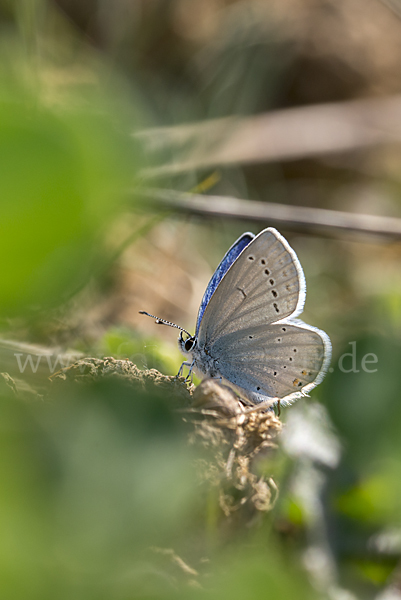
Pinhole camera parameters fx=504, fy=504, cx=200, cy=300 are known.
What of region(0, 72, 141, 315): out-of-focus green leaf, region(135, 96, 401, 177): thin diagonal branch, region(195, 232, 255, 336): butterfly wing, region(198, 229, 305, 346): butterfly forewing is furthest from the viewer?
region(135, 96, 401, 177): thin diagonal branch

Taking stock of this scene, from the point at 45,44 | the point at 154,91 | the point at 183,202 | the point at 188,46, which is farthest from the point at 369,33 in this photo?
the point at 183,202

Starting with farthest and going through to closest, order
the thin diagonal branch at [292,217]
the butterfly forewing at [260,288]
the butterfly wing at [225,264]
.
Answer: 1. the thin diagonal branch at [292,217]
2. the butterfly wing at [225,264]
3. the butterfly forewing at [260,288]

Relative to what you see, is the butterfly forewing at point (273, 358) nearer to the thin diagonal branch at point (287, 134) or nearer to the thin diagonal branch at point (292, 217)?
the thin diagonal branch at point (292, 217)

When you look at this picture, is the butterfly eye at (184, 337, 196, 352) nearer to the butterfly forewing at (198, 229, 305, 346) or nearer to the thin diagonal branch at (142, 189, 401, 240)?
the butterfly forewing at (198, 229, 305, 346)

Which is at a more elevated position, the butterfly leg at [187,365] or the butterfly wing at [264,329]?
the butterfly wing at [264,329]

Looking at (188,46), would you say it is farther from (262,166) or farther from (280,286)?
(280,286)

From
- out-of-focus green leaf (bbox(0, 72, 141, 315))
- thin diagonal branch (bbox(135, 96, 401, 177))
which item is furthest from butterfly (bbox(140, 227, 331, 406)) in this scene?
thin diagonal branch (bbox(135, 96, 401, 177))

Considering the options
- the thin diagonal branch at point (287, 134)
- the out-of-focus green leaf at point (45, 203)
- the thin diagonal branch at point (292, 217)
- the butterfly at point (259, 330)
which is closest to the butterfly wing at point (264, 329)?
the butterfly at point (259, 330)

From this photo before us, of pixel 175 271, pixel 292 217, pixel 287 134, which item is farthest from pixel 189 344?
pixel 287 134
